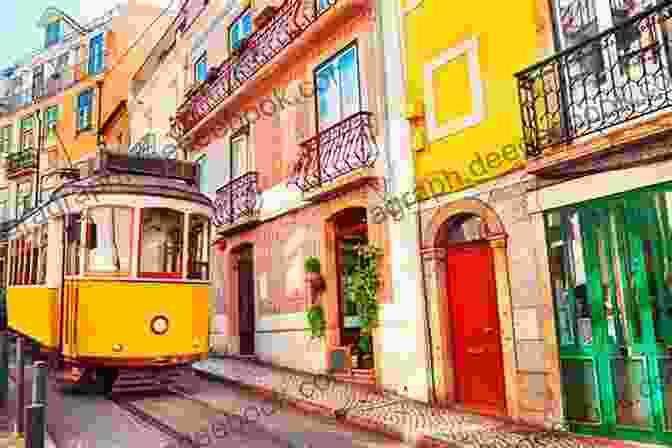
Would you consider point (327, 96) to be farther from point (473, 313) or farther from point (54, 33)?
point (54, 33)

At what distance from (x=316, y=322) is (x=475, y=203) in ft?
14.0

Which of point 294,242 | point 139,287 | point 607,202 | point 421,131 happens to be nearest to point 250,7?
point 294,242

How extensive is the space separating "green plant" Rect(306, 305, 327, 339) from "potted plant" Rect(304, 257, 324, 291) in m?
0.42

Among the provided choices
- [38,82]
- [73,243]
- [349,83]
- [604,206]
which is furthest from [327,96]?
[38,82]

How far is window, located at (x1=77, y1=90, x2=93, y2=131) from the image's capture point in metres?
28.9

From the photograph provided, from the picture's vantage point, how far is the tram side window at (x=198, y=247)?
8.97 metres

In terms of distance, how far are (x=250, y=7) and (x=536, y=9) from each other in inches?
352

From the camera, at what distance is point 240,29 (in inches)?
570

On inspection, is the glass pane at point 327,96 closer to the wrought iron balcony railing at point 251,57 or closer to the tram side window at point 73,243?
the wrought iron balcony railing at point 251,57

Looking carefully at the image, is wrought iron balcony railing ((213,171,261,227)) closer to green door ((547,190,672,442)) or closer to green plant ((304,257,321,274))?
green plant ((304,257,321,274))

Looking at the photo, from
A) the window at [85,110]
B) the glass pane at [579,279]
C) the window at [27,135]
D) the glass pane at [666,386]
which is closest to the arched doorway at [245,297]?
the glass pane at [579,279]

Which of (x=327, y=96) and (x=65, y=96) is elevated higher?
(x=65, y=96)

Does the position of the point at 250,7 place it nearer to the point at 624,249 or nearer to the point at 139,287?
the point at 139,287

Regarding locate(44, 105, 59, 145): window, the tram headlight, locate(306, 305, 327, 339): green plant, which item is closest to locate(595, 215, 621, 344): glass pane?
locate(306, 305, 327, 339): green plant
